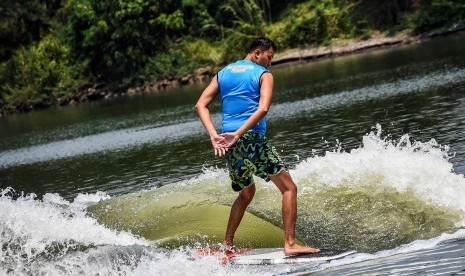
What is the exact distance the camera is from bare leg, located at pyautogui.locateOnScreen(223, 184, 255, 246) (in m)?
7.92

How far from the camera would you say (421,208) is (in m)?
8.44

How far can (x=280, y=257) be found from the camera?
24.9ft

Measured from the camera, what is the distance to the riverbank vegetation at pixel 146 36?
5538 centimetres

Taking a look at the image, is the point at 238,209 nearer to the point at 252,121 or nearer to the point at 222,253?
the point at 222,253

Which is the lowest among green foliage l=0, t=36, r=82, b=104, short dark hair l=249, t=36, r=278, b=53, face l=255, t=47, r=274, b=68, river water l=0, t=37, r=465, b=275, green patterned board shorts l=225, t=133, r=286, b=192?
green foliage l=0, t=36, r=82, b=104

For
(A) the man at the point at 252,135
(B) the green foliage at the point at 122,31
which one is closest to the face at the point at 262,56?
(A) the man at the point at 252,135

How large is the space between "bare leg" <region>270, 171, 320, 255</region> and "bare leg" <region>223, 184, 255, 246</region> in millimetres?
365

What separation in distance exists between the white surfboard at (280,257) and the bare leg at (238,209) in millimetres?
261

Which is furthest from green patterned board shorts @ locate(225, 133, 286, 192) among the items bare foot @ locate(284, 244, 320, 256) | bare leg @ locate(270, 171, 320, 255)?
bare foot @ locate(284, 244, 320, 256)

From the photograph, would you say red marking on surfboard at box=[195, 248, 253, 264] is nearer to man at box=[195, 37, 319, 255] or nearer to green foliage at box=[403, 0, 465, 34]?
man at box=[195, 37, 319, 255]

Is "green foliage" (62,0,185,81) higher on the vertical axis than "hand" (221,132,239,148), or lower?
lower

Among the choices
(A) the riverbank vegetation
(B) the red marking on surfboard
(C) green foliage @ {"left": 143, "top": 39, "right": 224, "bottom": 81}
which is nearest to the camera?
(B) the red marking on surfboard

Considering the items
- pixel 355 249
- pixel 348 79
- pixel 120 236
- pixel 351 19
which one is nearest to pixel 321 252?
pixel 355 249

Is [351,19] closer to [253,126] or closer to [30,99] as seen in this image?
[30,99]
